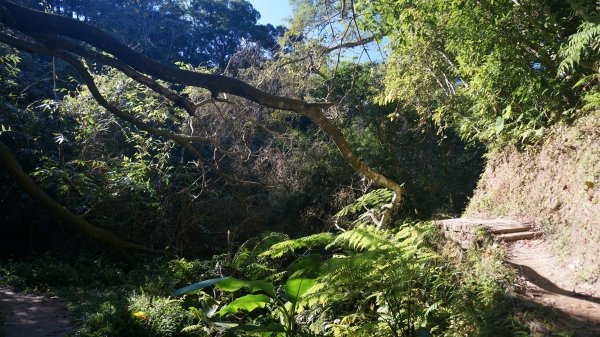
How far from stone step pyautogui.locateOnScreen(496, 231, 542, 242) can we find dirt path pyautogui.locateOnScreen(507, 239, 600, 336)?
64mm

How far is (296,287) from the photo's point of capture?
3.30 metres

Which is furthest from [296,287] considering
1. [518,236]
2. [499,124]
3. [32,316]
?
[499,124]

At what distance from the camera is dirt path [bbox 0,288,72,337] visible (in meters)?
4.91

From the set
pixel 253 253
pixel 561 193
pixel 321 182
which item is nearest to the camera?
pixel 561 193

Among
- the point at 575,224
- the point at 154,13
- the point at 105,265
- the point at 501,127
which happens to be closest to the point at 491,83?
the point at 501,127

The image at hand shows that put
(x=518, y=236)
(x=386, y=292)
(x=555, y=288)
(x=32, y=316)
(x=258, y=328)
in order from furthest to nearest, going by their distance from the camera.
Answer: (x=32, y=316) → (x=518, y=236) → (x=555, y=288) → (x=386, y=292) → (x=258, y=328)

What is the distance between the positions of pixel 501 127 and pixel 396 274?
4396 mm

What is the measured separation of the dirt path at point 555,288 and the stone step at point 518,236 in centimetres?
6

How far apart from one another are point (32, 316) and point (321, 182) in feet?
27.4

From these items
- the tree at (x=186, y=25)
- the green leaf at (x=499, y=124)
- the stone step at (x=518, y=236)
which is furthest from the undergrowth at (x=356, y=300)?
the tree at (x=186, y=25)

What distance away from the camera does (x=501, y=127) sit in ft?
22.5

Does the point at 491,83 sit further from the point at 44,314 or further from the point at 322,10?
the point at 44,314

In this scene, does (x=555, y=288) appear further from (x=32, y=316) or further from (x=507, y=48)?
(x=32, y=316)

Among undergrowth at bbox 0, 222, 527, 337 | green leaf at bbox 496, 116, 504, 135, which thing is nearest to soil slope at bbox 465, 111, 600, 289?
green leaf at bbox 496, 116, 504, 135
